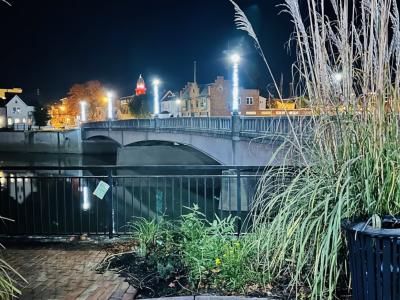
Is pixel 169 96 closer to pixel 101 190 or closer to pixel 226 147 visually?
pixel 226 147

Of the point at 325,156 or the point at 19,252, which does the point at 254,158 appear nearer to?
the point at 19,252

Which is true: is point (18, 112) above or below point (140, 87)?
below

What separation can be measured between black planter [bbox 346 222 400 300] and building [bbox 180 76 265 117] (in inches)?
1889

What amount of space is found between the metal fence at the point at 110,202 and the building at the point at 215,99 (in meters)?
28.8

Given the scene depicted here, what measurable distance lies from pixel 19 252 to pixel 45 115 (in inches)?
2879

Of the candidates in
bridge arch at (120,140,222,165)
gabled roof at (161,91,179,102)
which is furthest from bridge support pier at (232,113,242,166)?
gabled roof at (161,91,179,102)

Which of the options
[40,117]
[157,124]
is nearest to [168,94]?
[40,117]

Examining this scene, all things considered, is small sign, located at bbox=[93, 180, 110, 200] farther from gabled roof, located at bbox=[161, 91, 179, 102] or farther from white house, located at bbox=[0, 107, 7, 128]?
white house, located at bbox=[0, 107, 7, 128]

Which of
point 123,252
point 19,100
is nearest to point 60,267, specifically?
point 123,252

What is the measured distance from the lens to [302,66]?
136 inches

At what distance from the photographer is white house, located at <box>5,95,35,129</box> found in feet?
272

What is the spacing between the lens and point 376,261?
2.30 m

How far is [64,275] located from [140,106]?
67479 millimetres

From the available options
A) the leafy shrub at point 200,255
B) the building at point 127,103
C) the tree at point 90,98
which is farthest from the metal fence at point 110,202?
the building at point 127,103
